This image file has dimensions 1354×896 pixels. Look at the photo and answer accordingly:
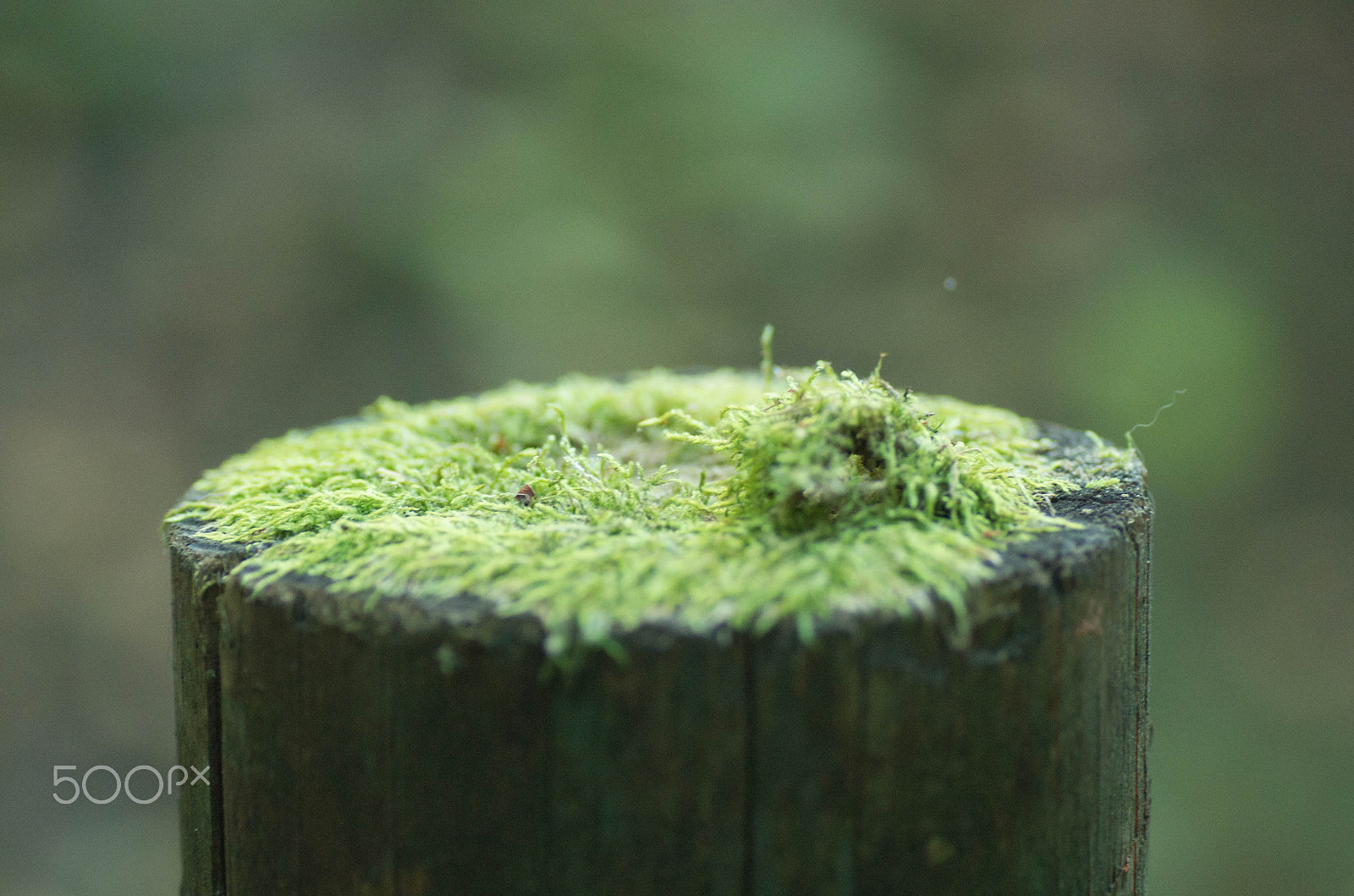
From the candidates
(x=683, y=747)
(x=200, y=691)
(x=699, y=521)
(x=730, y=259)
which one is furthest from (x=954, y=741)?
(x=730, y=259)

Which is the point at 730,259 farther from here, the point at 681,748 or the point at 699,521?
the point at 681,748

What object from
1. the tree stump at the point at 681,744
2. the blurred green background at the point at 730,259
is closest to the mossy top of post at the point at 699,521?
the tree stump at the point at 681,744

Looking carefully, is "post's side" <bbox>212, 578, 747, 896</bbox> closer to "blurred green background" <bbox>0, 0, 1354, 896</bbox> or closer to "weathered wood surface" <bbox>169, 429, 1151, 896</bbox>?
"weathered wood surface" <bbox>169, 429, 1151, 896</bbox>

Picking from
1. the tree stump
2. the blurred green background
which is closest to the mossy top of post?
the tree stump

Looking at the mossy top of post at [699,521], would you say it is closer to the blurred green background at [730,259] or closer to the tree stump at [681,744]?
the tree stump at [681,744]

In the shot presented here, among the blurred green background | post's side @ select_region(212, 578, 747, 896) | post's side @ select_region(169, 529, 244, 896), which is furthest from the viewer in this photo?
the blurred green background

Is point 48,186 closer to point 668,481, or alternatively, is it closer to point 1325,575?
point 668,481
